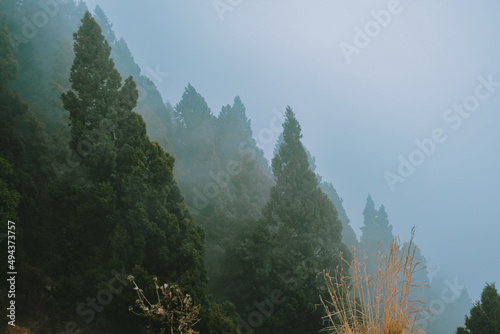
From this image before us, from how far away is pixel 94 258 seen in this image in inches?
426

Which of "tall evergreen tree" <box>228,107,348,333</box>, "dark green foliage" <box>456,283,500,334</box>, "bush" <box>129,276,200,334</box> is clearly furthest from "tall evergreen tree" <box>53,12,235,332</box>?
"dark green foliage" <box>456,283,500,334</box>

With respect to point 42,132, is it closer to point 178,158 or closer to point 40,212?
point 40,212

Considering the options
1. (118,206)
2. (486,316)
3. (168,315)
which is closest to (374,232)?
(486,316)

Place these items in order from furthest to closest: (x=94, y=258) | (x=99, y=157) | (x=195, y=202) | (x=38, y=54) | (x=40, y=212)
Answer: (x=38, y=54)
(x=195, y=202)
(x=40, y=212)
(x=99, y=157)
(x=94, y=258)

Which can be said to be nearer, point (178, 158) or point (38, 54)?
point (38, 54)

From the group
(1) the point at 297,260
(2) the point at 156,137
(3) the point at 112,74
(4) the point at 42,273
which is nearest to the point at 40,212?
(4) the point at 42,273

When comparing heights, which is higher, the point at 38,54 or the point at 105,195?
the point at 38,54

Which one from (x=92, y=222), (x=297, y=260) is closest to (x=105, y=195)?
(x=92, y=222)

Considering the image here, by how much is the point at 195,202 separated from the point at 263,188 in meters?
8.59

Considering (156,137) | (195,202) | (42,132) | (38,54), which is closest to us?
(42,132)

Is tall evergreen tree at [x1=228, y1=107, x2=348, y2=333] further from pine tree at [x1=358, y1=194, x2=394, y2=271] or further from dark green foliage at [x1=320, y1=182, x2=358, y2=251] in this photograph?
pine tree at [x1=358, y1=194, x2=394, y2=271]

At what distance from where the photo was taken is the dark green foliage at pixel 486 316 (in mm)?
12102

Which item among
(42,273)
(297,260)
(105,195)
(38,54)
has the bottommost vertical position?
(42,273)

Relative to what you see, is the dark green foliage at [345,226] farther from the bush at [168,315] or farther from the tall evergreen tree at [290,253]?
the bush at [168,315]
